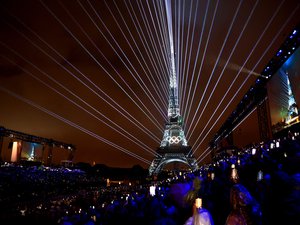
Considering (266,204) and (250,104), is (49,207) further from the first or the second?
(250,104)

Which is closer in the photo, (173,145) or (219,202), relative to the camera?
(219,202)

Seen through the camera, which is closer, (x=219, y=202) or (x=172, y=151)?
(x=219, y=202)

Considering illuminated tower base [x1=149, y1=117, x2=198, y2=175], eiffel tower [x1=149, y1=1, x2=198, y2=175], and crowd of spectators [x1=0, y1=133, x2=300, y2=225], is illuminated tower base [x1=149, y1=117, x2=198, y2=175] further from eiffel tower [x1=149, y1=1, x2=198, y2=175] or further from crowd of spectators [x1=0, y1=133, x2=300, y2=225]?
crowd of spectators [x1=0, y1=133, x2=300, y2=225]

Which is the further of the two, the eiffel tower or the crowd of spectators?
the eiffel tower

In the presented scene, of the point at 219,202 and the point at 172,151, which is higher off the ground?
the point at 172,151

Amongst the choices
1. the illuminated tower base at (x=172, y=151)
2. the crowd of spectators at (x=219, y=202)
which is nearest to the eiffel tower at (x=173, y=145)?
the illuminated tower base at (x=172, y=151)

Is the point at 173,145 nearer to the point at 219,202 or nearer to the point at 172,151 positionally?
the point at 172,151

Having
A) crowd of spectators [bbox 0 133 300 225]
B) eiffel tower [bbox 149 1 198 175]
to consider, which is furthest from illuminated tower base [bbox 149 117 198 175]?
crowd of spectators [bbox 0 133 300 225]

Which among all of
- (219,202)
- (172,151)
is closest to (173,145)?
(172,151)
